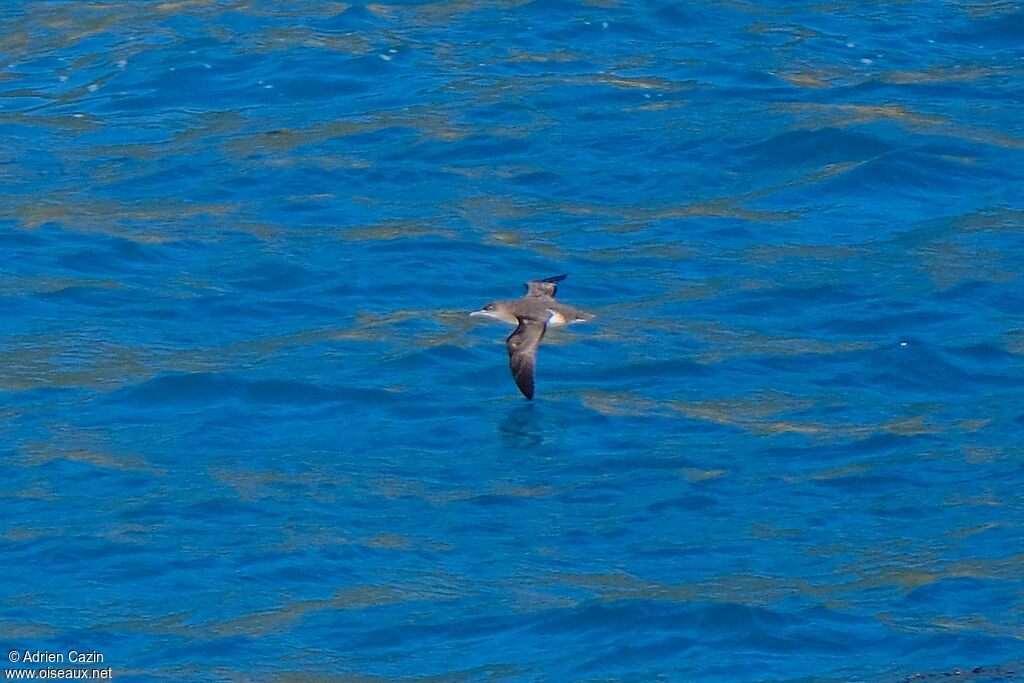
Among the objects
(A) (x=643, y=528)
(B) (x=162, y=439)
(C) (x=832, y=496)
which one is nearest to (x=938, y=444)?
(C) (x=832, y=496)

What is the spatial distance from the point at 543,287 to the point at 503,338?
58 cm

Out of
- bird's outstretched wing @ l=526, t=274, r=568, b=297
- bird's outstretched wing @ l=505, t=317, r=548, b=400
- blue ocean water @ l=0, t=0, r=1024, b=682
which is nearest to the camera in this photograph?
blue ocean water @ l=0, t=0, r=1024, b=682

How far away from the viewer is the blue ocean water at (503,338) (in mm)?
9094

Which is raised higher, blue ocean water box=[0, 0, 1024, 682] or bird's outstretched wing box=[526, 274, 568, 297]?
bird's outstretched wing box=[526, 274, 568, 297]

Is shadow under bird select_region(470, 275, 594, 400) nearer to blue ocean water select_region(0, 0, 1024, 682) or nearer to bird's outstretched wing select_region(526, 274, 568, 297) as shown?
bird's outstretched wing select_region(526, 274, 568, 297)

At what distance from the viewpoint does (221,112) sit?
52.3ft

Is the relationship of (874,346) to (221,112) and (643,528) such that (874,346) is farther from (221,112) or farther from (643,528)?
(221,112)

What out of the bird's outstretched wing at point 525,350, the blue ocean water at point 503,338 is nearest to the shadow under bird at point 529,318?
the bird's outstretched wing at point 525,350

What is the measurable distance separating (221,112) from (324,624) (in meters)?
7.71

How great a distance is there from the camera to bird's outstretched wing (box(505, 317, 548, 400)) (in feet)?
36.8

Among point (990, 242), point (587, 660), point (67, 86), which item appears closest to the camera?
point (587, 660)

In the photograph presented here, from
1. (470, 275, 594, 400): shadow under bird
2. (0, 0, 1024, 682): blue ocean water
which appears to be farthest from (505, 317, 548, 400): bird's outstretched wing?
(0, 0, 1024, 682): blue ocean water

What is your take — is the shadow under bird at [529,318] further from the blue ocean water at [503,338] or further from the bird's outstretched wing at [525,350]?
the blue ocean water at [503,338]

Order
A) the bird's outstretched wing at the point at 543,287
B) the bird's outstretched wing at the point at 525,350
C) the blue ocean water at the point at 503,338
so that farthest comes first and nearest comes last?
the bird's outstretched wing at the point at 543,287 → the bird's outstretched wing at the point at 525,350 → the blue ocean water at the point at 503,338
